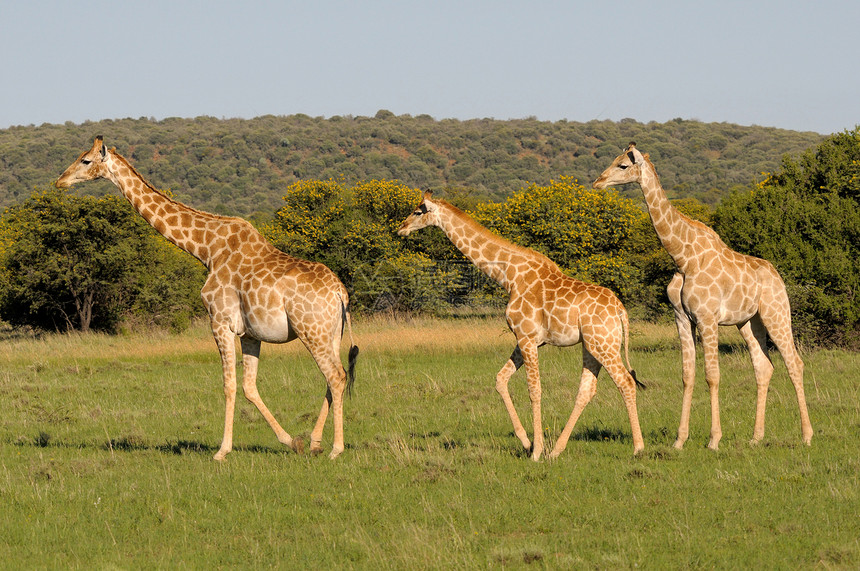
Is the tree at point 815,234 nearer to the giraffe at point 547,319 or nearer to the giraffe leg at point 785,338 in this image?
the giraffe leg at point 785,338

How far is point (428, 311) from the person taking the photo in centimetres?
3766

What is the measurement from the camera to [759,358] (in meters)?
12.6

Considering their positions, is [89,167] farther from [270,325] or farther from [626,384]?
[626,384]

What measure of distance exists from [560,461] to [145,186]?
7184 millimetres

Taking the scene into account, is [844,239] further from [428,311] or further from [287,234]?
[287,234]

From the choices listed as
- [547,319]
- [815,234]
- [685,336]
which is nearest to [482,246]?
[547,319]

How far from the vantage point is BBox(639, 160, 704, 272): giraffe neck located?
1202cm

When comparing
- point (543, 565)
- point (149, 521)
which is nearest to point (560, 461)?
point (543, 565)

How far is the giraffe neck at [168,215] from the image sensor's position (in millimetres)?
12727

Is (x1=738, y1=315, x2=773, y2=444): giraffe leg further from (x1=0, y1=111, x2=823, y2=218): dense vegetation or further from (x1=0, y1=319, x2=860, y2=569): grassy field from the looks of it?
(x1=0, y1=111, x2=823, y2=218): dense vegetation

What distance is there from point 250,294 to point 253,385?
1.37m

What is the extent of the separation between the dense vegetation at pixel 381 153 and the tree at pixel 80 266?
4675cm

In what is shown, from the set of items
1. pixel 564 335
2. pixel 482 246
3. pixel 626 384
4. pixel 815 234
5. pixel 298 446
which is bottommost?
pixel 298 446

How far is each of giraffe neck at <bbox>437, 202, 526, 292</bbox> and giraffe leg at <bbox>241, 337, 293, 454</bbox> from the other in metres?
3.22
